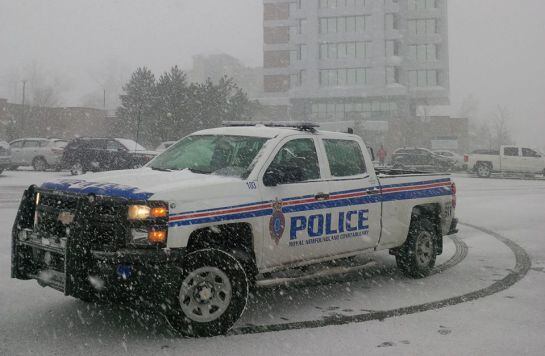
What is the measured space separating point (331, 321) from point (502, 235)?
22.9 ft

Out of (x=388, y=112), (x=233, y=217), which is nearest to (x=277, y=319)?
(x=233, y=217)

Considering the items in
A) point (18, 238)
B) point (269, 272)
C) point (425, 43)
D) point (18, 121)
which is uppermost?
point (425, 43)

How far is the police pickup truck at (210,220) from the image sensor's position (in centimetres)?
477

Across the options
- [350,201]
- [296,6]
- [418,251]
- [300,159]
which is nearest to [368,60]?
[296,6]

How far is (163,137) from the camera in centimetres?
4419

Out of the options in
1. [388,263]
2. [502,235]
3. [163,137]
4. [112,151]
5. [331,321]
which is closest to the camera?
[331,321]

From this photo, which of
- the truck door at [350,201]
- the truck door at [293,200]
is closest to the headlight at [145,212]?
the truck door at [293,200]

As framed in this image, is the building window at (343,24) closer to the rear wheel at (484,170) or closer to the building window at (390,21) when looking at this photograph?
the building window at (390,21)

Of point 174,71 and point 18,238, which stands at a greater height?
point 174,71

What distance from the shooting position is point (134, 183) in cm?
514

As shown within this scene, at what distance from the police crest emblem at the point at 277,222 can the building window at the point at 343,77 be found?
224 feet

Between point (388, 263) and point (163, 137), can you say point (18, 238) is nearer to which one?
point (388, 263)

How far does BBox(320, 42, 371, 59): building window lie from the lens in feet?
235

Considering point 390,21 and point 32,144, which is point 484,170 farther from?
point 390,21
